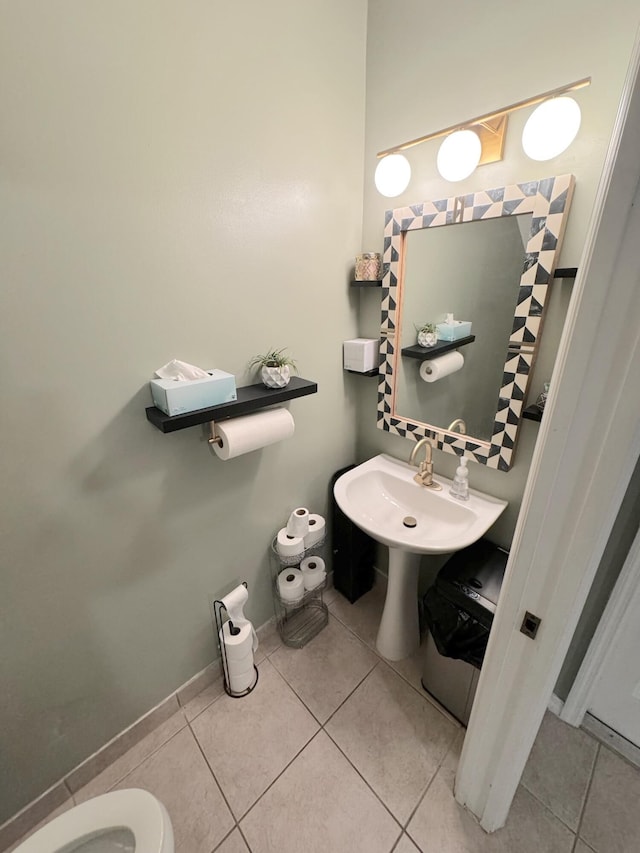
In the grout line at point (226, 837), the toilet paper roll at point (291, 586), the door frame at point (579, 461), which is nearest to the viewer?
the door frame at point (579, 461)

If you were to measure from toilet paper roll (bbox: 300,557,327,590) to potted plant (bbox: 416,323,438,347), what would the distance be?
109 cm

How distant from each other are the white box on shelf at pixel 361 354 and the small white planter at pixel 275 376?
1.31ft

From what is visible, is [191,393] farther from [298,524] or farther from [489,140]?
[489,140]

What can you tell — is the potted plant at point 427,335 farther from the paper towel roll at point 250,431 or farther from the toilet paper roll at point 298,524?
the toilet paper roll at point 298,524

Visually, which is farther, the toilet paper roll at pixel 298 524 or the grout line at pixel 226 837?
the toilet paper roll at pixel 298 524

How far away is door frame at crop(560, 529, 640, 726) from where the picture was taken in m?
1.01

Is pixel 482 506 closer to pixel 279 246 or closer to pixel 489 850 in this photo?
pixel 489 850

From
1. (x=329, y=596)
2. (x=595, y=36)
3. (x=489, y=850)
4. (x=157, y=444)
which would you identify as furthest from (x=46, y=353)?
(x=489, y=850)

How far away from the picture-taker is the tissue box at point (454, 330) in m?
1.21

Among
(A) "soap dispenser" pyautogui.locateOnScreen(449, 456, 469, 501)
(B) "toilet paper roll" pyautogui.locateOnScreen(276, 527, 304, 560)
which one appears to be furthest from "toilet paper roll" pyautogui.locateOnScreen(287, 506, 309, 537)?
(A) "soap dispenser" pyautogui.locateOnScreen(449, 456, 469, 501)

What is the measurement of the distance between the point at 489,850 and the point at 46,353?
6.07 feet

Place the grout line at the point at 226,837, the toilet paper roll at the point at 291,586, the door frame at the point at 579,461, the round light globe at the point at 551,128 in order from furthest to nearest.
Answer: the toilet paper roll at the point at 291,586 < the grout line at the point at 226,837 < the round light globe at the point at 551,128 < the door frame at the point at 579,461

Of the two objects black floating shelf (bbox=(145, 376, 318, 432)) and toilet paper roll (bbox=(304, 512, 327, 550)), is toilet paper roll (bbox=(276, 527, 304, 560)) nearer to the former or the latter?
toilet paper roll (bbox=(304, 512, 327, 550))

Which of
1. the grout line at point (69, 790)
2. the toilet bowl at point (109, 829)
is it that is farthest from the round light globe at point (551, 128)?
the grout line at point (69, 790)
